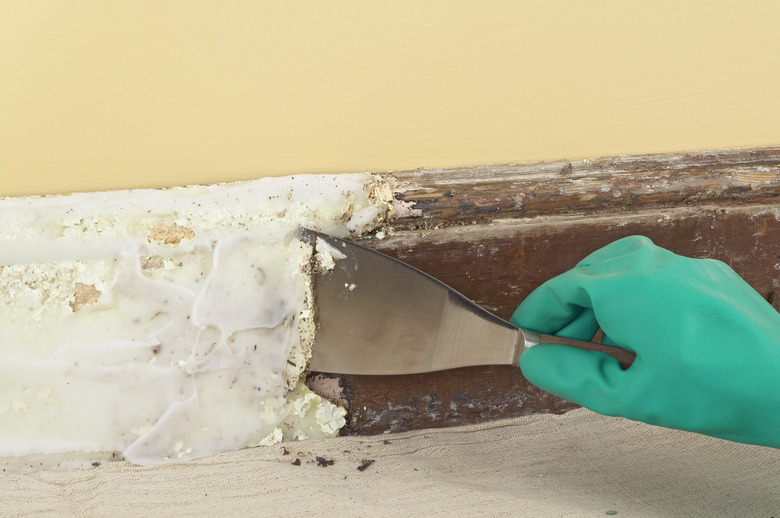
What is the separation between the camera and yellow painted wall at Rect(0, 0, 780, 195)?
0.69 meters

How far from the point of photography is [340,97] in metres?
0.77

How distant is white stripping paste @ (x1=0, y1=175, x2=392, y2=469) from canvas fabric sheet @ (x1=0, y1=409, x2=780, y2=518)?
50 mm

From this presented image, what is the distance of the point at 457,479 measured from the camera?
82 cm

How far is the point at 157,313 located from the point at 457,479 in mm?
468

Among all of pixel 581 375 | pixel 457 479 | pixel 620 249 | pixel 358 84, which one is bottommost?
pixel 457 479

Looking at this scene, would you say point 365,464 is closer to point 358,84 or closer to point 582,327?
point 582,327

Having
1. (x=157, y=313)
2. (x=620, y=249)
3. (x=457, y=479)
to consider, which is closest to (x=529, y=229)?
(x=620, y=249)

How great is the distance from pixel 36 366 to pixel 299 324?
334 mm

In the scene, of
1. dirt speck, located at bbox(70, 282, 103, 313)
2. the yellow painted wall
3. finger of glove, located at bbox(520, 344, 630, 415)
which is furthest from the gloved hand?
dirt speck, located at bbox(70, 282, 103, 313)

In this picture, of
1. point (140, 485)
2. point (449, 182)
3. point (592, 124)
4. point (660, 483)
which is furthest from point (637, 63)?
point (140, 485)

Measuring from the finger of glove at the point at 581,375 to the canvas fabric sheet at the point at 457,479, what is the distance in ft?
0.47

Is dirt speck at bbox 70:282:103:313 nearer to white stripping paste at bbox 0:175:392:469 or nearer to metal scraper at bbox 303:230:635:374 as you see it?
white stripping paste at bbox 0:175:392:469

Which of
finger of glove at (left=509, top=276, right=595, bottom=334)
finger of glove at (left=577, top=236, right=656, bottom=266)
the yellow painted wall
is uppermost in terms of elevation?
the yellow painted wall

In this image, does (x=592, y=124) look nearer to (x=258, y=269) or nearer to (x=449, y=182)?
(x=449, y=182)
